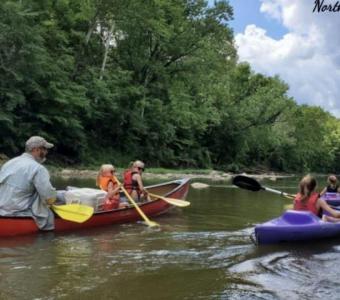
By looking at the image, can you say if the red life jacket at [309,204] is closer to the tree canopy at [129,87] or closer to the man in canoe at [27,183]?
the man in canoe at [27,183]

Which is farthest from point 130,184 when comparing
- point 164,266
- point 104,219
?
point 164,266

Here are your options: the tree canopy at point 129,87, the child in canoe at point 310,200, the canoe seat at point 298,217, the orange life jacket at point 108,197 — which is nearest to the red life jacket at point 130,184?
the orange life jacket at point 108,197

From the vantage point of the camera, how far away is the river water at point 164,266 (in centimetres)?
500

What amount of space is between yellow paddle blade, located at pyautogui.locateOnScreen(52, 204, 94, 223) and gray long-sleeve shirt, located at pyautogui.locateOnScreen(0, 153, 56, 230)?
44cm

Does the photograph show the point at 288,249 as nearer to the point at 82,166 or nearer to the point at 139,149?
the point at 82,166

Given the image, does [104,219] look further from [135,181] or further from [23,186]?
[23,186]

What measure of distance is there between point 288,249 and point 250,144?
37.2 meters

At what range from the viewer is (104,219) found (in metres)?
8.96

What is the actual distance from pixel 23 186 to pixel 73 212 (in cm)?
98

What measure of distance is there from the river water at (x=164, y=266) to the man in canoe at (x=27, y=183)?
48cm

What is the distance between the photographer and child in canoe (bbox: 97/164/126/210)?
9406 mm

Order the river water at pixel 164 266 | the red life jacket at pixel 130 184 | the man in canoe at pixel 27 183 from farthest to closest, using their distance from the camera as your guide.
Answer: the red life jacket at pixel 130 184, the man in canoe at pixel 27 183, the river water at pixel 164 266

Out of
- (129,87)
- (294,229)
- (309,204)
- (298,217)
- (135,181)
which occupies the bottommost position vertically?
(294,229)

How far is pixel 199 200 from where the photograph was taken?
14.2 metres
